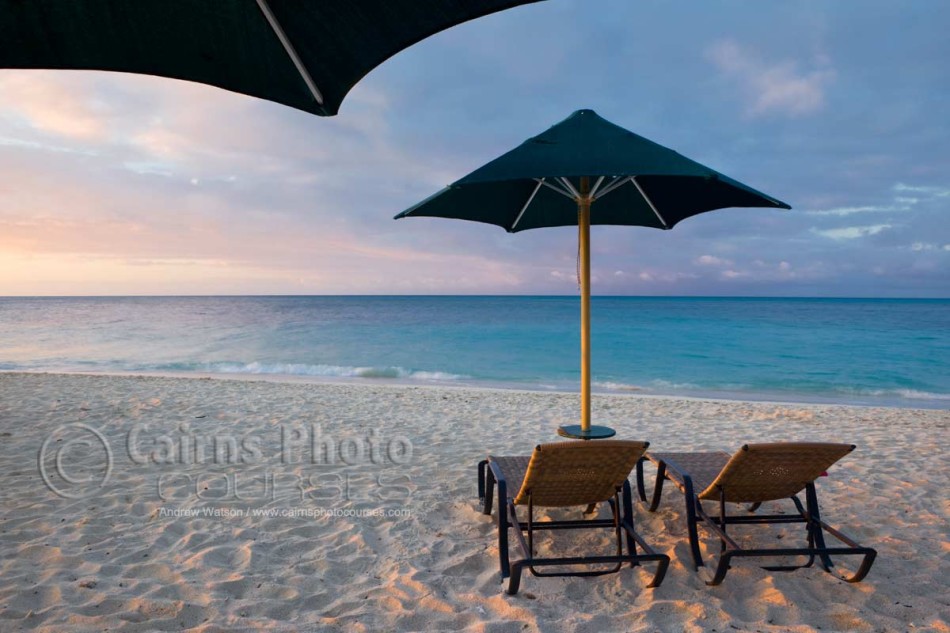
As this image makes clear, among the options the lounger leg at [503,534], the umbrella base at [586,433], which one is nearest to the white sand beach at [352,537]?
the lounger leg at [503,534]

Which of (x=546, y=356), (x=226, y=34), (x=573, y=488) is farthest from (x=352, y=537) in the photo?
(x=546, y=356)

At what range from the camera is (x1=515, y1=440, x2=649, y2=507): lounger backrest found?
2.44 metres

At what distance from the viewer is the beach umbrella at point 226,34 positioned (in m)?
1.78

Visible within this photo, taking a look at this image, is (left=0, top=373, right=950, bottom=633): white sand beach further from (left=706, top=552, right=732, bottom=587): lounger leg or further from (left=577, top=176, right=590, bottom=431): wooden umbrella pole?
(left=577, top=176, right=590, bottom=431): wooden umbrella pole

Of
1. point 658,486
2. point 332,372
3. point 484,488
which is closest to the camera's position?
point 658,486

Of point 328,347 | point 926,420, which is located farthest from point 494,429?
point 328,347

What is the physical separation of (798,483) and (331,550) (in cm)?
241

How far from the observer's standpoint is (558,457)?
2447mm

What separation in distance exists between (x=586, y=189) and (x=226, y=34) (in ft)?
8.46

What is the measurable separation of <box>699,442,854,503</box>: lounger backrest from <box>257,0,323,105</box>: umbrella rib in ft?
7.89

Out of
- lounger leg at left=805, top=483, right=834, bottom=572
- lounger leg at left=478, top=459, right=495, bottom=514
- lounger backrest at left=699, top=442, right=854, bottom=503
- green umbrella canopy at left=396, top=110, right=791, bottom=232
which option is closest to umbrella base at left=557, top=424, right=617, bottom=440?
lounger leg at left=478, top=459, right=495, bottom=514

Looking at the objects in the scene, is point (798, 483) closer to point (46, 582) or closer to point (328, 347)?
point (46, 582)

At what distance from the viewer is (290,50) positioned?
6.72ft

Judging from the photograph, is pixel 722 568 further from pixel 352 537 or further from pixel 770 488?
pixel 352 537
